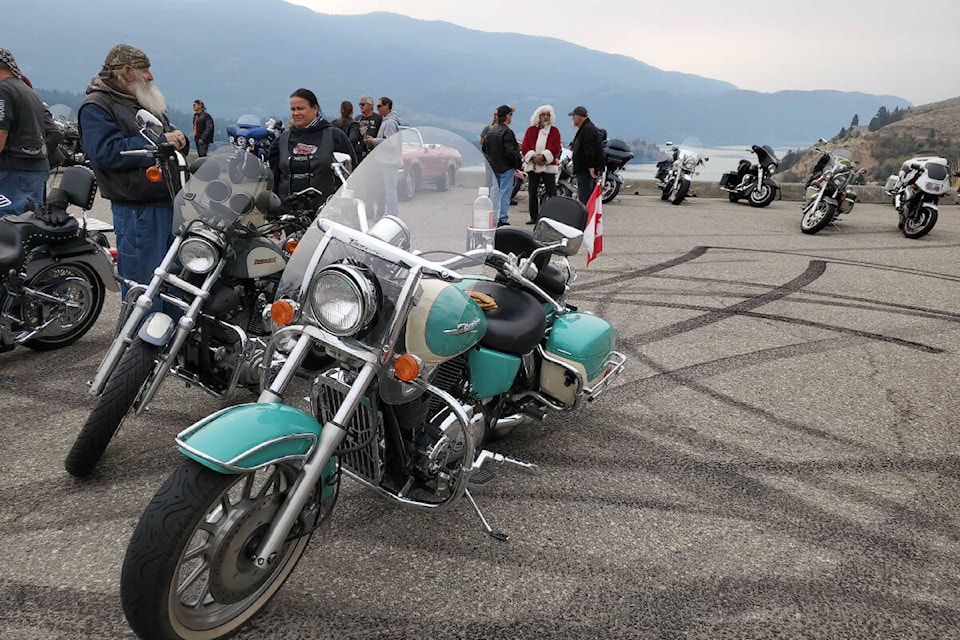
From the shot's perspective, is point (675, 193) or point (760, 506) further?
point (675, 193)

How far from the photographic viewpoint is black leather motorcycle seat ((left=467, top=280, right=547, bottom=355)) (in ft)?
9.55

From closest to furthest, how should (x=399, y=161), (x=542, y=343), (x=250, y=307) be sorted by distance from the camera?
(x=399, y=161) → (x=542, y=343) → (x=250, y=307)

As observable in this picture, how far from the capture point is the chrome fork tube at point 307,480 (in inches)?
82.0

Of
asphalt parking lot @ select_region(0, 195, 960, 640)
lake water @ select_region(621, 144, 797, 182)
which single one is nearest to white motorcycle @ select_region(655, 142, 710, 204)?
lake water @ select_region(621, 144, 797, 182)

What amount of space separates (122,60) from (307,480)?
3.29m

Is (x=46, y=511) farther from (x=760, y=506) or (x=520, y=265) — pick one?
(x=760, y=506)

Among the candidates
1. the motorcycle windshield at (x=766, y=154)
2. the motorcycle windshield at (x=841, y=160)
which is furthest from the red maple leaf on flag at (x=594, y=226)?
the motorcycle windshield at (x=766, y=154)

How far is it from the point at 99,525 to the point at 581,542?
194 cm

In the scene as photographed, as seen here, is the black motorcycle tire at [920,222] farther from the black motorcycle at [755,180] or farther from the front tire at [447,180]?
the front tire at [447,180]

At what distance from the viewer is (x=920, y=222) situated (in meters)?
10.7

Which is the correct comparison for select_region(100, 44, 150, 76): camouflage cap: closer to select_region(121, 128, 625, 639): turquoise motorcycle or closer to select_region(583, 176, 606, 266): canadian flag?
select_region(121, 128, 625, 639): turquoise motorcycle

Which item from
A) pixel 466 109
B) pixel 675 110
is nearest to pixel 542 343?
pixel 675 110

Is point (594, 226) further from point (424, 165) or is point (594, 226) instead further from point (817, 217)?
point (817, 217)

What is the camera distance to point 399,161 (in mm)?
2498
